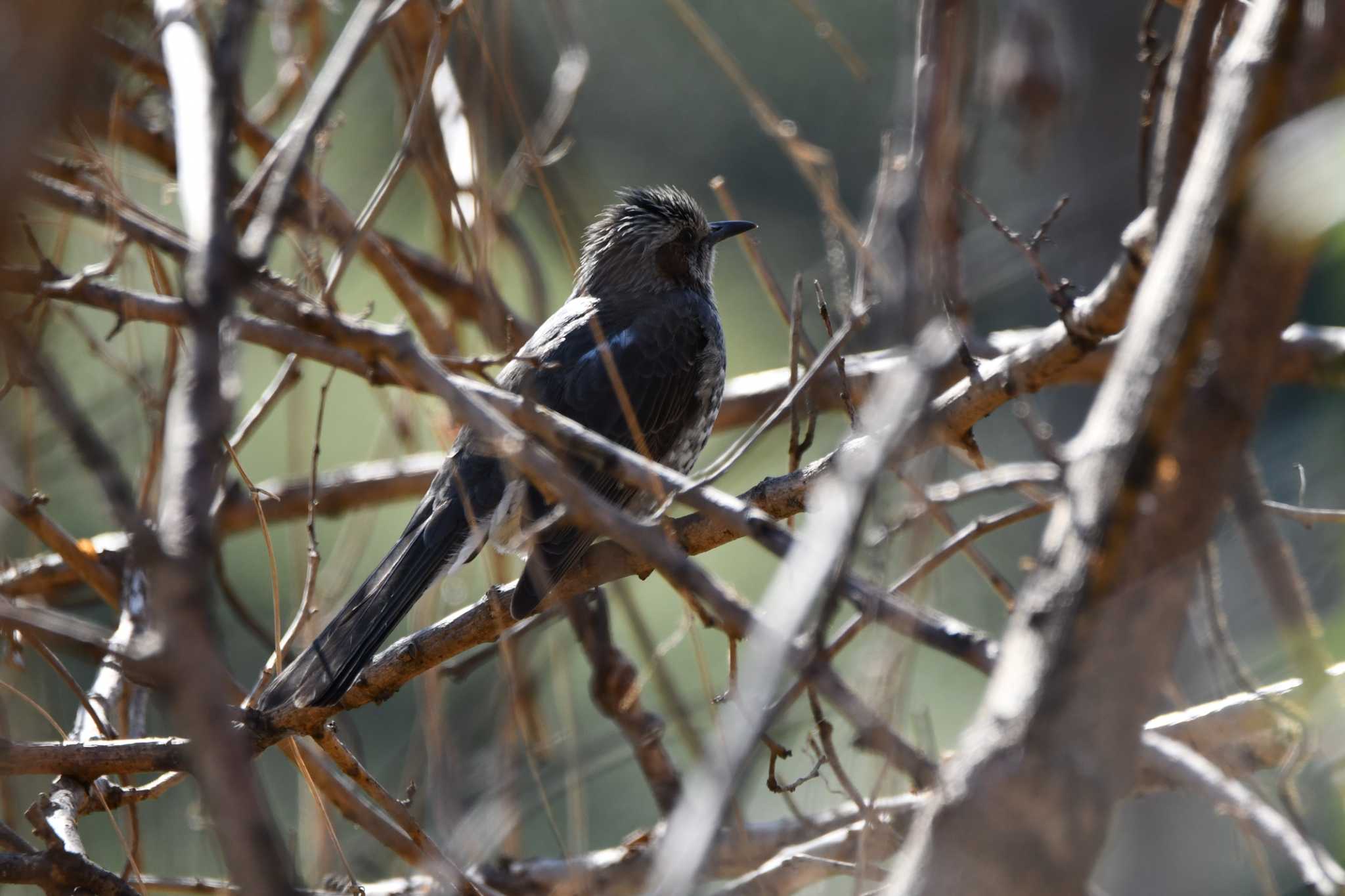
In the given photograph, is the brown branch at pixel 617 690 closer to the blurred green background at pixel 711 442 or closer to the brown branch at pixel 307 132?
the blurred green background at pixel 711 442

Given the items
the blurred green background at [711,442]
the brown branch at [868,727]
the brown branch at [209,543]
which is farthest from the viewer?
the blurred green background at [711,442]

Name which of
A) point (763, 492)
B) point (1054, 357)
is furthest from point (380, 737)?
point (1054, 357)

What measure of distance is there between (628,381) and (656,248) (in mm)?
973

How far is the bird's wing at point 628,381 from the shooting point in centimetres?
388

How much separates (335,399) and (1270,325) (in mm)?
7735

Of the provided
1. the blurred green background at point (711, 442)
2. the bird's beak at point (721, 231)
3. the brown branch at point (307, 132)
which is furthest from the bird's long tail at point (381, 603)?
the bird's beak at point (721, 231)

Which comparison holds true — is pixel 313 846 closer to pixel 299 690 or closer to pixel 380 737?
pixel 299 690

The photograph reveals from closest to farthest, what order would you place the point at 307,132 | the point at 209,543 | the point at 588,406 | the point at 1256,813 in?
the point at 209,543 → the point at 307,132 → the point at 1256,813 → the point at 588,406

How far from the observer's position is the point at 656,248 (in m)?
4.85

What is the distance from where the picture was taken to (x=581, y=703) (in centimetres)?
787

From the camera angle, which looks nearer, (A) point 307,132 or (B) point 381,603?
(A) point 307,132

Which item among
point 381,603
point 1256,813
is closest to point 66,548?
point 381,603

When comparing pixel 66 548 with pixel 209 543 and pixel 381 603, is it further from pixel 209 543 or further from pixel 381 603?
pixel 209 543

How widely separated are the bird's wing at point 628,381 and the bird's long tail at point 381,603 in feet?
0.77
